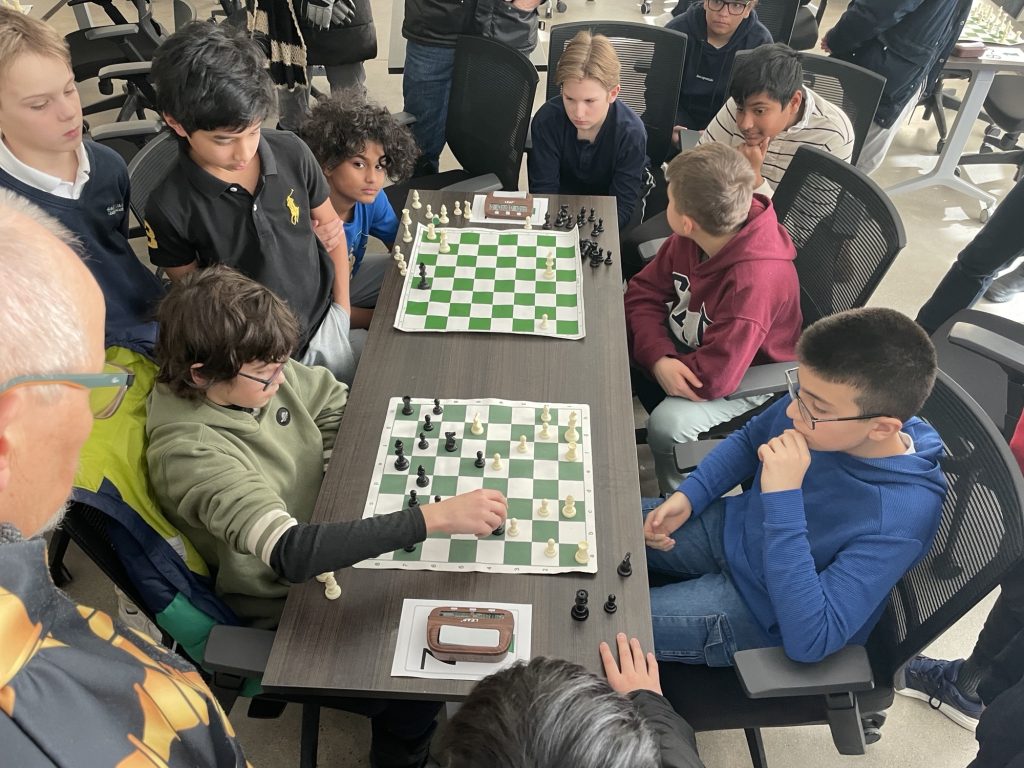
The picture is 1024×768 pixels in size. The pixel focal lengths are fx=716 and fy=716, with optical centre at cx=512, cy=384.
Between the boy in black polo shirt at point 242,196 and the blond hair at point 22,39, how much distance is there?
0.32 m

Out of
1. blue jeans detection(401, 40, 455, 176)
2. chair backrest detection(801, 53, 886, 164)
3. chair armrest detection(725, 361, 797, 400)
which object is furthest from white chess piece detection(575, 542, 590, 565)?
blue jeans detection(401, 40, 455, 176)

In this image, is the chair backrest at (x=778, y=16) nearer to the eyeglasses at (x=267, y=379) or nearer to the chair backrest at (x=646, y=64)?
the chair backrest at (x=646, y=64)

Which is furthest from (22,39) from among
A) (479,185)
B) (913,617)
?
(913,617)

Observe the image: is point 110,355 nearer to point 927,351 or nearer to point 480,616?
point 480,616

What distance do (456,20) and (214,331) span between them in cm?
233

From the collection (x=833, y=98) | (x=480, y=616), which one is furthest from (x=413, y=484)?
(x=833, y=98)

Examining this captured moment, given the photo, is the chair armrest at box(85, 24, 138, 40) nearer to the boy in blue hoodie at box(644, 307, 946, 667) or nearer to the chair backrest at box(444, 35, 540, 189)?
the chair backrest at box(444, 35, 540, 189)

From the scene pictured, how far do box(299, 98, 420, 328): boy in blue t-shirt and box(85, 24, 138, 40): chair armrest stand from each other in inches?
73.4

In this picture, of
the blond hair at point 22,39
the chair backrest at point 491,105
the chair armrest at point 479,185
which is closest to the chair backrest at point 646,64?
the chair backrest at point 491,105

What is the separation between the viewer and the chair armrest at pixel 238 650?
134 cm

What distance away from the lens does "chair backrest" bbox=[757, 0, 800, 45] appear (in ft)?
11.8

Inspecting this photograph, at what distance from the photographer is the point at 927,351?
1470 millimetres

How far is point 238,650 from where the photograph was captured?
53.3 inches

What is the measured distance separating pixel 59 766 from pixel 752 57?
2.84 meters
